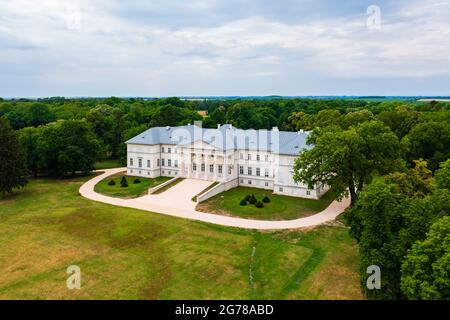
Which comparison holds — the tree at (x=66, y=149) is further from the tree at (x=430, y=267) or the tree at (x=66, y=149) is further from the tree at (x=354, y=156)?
the tree at (x=430, y=267)

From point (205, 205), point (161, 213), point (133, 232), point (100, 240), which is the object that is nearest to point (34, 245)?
point (100, 240)

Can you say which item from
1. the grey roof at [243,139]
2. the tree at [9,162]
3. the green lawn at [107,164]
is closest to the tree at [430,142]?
the grey roof at [243,139]

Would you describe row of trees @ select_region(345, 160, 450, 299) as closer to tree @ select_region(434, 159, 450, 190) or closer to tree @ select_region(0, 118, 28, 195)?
tree @ select_region(434, 159, 450, 190)

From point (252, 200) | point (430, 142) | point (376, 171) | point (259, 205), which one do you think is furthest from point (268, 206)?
point (430, 142)

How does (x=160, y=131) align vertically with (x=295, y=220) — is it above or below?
above

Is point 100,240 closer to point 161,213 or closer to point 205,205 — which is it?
point 161,213

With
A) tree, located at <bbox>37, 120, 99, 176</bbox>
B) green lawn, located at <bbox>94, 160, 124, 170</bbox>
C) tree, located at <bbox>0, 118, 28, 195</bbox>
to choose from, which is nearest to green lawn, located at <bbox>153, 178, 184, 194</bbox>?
tree, located at <bbox>37, 120, 99, 176</bbox>
